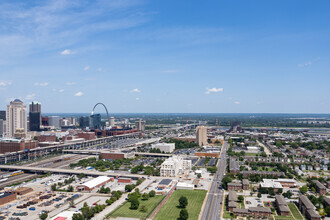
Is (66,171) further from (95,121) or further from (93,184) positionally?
(95,121)

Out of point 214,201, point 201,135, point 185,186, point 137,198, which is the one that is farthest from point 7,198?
point 201,135

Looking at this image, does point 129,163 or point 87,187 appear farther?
point 129,163

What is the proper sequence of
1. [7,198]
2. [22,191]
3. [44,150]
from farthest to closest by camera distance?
[44,150]
[22,191]
[7,198]

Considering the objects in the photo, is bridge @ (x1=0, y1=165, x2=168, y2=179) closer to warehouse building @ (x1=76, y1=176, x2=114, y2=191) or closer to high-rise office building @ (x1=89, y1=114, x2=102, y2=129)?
warehouse building @ (x1=76, y1=176, x2=114, y2=191)

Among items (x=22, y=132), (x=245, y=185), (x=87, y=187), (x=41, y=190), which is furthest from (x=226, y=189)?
(x=22, y=132)

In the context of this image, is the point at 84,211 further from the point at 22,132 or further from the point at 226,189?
the point at 22,132
